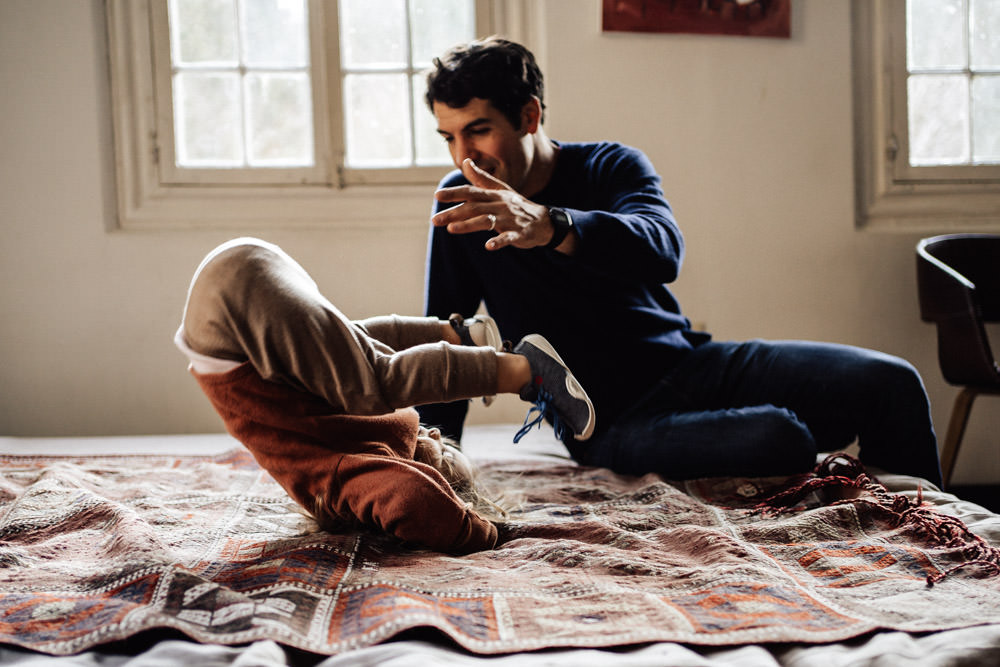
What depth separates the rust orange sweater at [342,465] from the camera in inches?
44.0

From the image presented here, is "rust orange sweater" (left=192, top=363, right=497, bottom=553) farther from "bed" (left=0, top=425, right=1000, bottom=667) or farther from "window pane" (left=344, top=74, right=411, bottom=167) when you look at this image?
"window pane" (left=344, top=74, right=411, bottom=167)

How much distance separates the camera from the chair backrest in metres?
2.21

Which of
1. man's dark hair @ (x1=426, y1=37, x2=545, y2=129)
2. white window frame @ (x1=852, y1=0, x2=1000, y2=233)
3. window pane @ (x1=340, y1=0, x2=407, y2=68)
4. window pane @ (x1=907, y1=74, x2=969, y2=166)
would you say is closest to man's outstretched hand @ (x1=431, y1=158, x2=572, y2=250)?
man's dark hair @ (x1=426, y1=37, x2=545, y2=129)

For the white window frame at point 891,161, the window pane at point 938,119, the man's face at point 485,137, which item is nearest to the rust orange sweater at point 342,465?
the man's face at point 485,137

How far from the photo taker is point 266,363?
1127mm

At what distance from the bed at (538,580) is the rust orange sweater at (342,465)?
0.04 meters

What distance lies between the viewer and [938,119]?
9.31 ft

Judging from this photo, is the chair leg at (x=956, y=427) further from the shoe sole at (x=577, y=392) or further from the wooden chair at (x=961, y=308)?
the shoe sole at (x=577, y=392)

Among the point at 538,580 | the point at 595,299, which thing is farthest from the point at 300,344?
the point at 595,299

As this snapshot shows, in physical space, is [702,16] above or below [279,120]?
above

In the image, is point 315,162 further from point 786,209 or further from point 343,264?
point 786,209

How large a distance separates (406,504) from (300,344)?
0.28m

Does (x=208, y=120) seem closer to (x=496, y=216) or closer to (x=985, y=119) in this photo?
(x=496, y=216)

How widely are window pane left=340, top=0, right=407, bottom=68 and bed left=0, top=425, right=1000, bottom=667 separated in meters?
1.69
